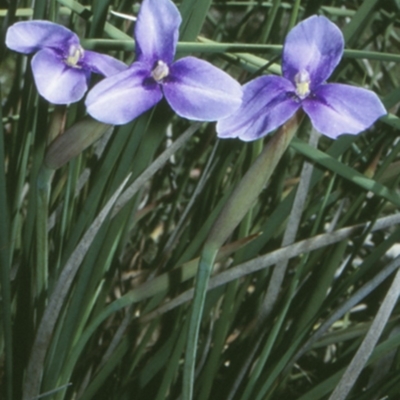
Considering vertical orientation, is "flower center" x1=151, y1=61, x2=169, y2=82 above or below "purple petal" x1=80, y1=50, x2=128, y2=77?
above

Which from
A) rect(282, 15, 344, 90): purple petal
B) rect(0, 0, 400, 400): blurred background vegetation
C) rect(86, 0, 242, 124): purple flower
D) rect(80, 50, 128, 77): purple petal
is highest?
rect(282, 15, 344, 90): purple petal

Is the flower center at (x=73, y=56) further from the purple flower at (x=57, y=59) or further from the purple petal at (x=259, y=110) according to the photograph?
the purple petal at (x=259, y=110)

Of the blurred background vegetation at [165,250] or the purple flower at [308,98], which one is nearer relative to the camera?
the purple flower at [308,98]

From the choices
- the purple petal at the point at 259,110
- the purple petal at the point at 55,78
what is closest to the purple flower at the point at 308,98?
the purple petal at the point at 259,110

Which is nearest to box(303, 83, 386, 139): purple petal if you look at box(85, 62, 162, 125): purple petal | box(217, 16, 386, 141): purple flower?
box(217, 16, 386, 141): purple flower

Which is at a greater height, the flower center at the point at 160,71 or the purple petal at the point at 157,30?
the purple petal at the point at 157,30

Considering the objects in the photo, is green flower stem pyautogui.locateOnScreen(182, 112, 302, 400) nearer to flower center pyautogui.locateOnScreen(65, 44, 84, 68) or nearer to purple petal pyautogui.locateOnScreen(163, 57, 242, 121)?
purple petal pyautogui.locateOnScreen(163, 57, 242, 121)

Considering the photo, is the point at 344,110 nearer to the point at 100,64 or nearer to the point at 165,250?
the point at 100,64

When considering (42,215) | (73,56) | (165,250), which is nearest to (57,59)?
(73,56)

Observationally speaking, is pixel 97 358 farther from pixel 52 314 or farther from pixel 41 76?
pixel 41 76
